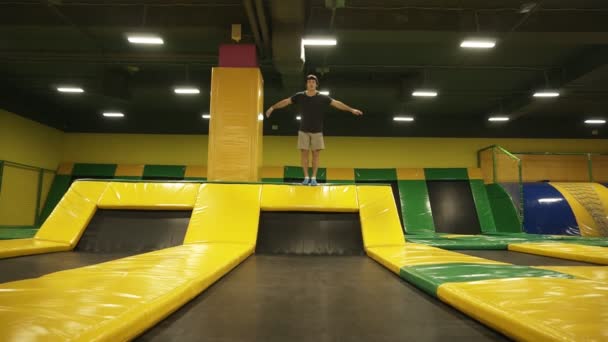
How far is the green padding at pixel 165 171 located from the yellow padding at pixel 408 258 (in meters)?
7.66

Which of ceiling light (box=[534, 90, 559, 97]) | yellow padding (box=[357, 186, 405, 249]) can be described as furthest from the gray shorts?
ceiling light (box=[534, 90, 559, 97])

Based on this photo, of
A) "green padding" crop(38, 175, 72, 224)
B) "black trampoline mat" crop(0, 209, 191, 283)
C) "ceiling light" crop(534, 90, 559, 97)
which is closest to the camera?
"black trampoline mat" crop(0, 209, 191, 283)

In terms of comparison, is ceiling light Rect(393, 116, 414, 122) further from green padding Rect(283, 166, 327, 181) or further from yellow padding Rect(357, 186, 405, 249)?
yellow padding Rect(357, 186, 405, 249)

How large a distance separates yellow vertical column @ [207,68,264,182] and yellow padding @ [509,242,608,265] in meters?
3.56

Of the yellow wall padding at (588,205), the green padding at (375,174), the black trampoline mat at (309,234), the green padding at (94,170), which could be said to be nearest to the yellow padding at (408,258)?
the black trampoline mat at (309,234)

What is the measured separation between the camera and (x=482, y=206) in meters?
8.10

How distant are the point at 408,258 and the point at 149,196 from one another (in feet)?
7.45

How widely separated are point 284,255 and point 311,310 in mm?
1548

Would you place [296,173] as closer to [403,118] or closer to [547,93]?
[403,118]

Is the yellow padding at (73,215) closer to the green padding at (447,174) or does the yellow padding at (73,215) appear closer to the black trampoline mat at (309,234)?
the black trampoline mat at (309,234)

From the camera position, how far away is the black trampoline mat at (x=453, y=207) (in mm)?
7848

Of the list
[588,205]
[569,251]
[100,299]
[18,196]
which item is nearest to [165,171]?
[18,196]

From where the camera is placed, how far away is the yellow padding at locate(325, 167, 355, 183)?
8922 millimetres

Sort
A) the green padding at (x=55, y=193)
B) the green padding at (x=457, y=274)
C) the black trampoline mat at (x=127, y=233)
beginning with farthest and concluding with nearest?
the green padding at (x=55, y=193), the black trampoline mat at (x=127, y=233), the green padding at (x=457, y=274)
